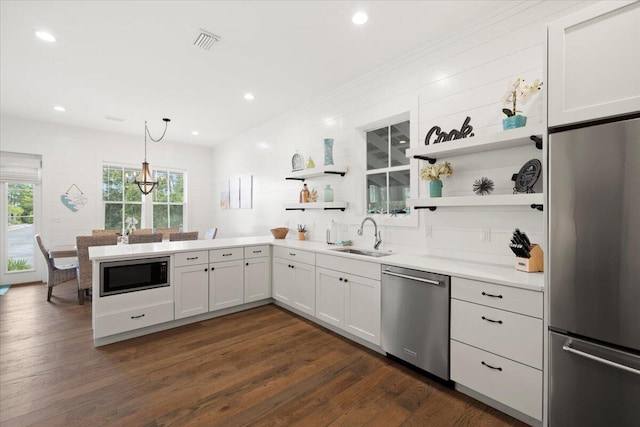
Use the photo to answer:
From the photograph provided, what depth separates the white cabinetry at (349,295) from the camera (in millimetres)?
2721

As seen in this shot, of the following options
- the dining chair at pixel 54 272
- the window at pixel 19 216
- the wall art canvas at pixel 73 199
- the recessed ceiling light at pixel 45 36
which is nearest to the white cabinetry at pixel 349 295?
the recessed ceiling light at pixel 45 36

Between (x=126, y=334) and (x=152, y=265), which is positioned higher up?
(x=152, y=265)

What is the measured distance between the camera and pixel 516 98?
2.31m

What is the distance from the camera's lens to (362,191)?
12.1 feet

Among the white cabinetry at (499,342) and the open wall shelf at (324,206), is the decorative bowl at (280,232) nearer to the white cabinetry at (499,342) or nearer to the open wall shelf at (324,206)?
the open wall shelf at (324,206)

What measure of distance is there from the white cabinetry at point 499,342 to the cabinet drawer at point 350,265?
2.46ft

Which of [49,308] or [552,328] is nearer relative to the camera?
[552,328]

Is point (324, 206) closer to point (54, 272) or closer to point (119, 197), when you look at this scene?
point (54, 272)

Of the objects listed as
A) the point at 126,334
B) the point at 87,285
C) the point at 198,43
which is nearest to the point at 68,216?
the point at 87,285

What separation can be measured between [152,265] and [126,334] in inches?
28.8

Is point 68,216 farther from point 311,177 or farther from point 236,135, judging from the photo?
point 311,177

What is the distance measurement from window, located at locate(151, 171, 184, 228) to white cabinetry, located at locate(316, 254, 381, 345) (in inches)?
195

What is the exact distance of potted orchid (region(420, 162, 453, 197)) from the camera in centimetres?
267

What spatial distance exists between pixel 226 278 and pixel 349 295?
1.66 metres
